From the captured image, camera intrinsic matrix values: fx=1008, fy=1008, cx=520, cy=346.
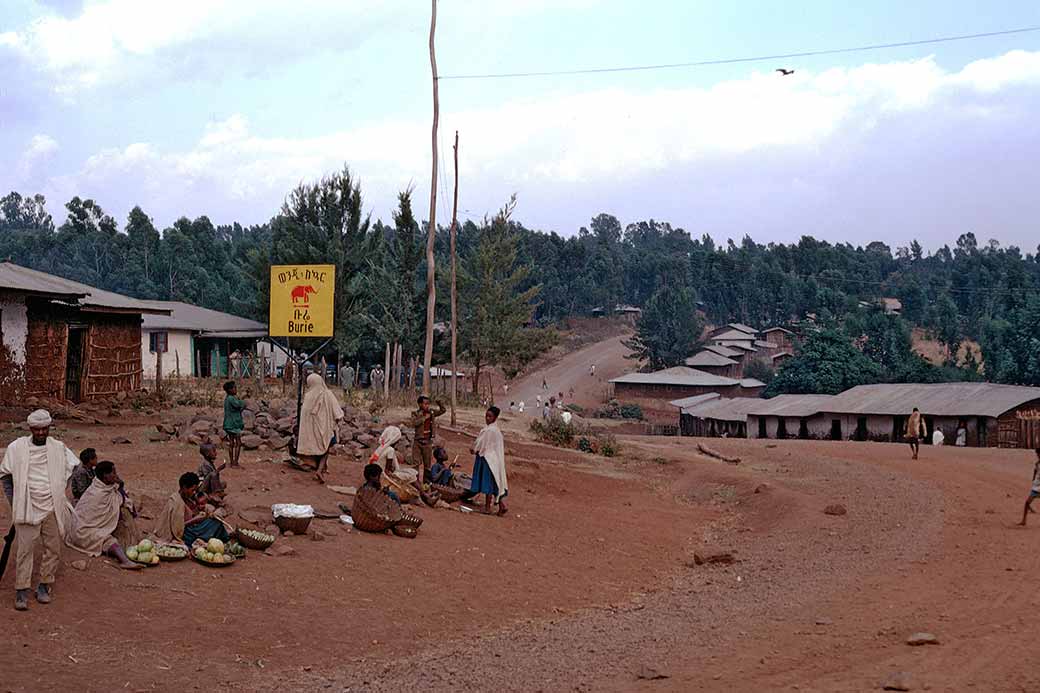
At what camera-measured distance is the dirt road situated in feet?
205

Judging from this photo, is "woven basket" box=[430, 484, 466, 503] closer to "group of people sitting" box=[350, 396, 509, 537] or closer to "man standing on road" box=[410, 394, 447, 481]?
"group of people sitting" box=[350, 396, 509, 537]

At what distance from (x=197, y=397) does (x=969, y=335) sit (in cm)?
7245

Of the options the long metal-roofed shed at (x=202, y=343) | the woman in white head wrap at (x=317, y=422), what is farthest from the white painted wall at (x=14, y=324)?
the long metal-roofed shed at (x=202, y=343)

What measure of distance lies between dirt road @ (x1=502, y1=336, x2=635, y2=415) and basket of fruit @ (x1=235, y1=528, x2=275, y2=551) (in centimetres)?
4302

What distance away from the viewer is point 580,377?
7081 centimetres

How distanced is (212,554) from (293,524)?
1.46 meters

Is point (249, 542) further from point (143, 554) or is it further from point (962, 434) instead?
point (962, 434)

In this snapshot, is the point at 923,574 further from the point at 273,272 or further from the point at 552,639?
the point at 273,272

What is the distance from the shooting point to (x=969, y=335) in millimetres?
81812

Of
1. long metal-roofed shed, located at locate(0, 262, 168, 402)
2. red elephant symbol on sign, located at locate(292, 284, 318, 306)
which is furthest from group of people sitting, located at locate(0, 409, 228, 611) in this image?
long metal-roofed shed, located at locate(0, 262, 168, 402)

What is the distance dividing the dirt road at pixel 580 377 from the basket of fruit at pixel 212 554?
43516mm

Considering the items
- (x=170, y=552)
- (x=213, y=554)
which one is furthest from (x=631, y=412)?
(x=170, y=552)

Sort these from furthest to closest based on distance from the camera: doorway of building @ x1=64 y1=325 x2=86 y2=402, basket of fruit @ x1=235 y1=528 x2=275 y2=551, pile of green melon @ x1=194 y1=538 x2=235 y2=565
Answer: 1. doorway of building @ x1=64 y1=325 x2=86 y2=402
2. basket of fruit @ x1=235 y1=528 x2=275 y2=551
3. pile of green melon @ x1=194 y1=538 x2=235 y2=565

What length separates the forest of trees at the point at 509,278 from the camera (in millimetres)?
40719
